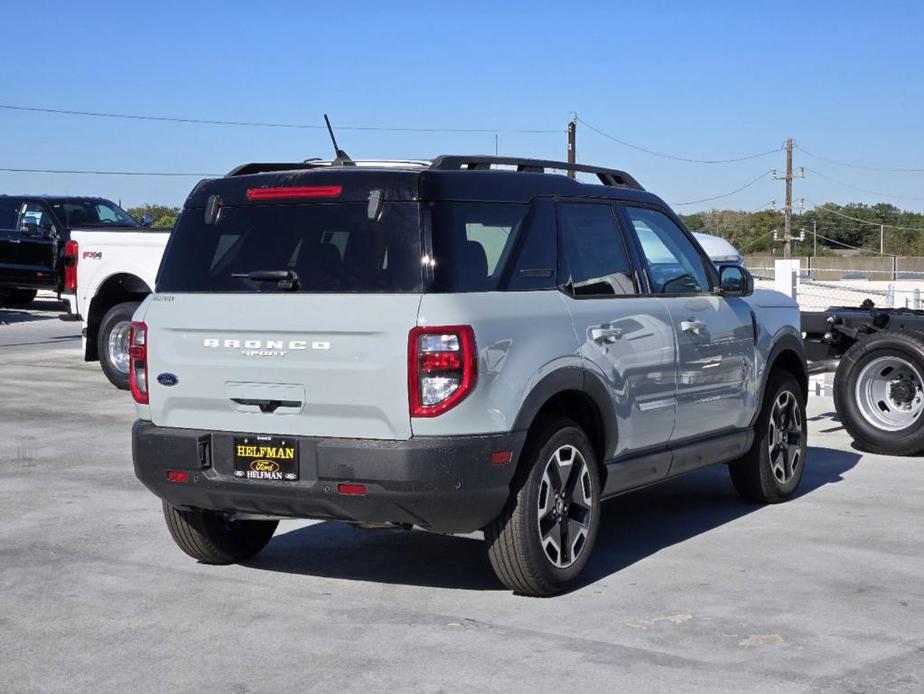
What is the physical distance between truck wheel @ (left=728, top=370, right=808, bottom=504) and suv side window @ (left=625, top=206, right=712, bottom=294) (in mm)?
1133

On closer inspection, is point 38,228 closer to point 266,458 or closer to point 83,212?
point 83,212

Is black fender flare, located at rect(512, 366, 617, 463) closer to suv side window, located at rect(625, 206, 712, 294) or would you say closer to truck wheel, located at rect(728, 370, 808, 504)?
suv side window, located at rect(625, 206, 712, 294)

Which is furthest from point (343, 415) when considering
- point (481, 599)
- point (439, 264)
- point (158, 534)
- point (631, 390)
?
point (158, 534)

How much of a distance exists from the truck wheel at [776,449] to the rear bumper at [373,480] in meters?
3.08

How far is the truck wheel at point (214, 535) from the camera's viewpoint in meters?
7.16

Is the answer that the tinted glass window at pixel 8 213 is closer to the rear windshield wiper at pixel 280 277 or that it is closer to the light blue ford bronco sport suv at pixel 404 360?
the light blue ford bronco sport suv at pixel 404 360

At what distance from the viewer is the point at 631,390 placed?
7.23 metres

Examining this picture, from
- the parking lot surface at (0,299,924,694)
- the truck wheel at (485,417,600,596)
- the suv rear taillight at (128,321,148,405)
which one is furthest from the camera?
the suv rear taillight at (128,321,148,405)

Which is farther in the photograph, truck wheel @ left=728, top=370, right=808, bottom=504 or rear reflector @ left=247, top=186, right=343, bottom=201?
truck wheel @ left=728, top=370, right=808, bottom=504

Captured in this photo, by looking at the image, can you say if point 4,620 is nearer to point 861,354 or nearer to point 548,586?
point 548,586

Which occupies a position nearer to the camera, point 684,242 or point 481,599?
point 481,599

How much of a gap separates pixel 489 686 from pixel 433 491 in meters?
1.03

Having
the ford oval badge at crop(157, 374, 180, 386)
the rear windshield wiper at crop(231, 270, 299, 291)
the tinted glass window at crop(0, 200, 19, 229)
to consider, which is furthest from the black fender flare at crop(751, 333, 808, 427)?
the tinted glass window at crop(0, 200, 19, 229)

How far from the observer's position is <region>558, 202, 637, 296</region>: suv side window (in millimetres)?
7043
